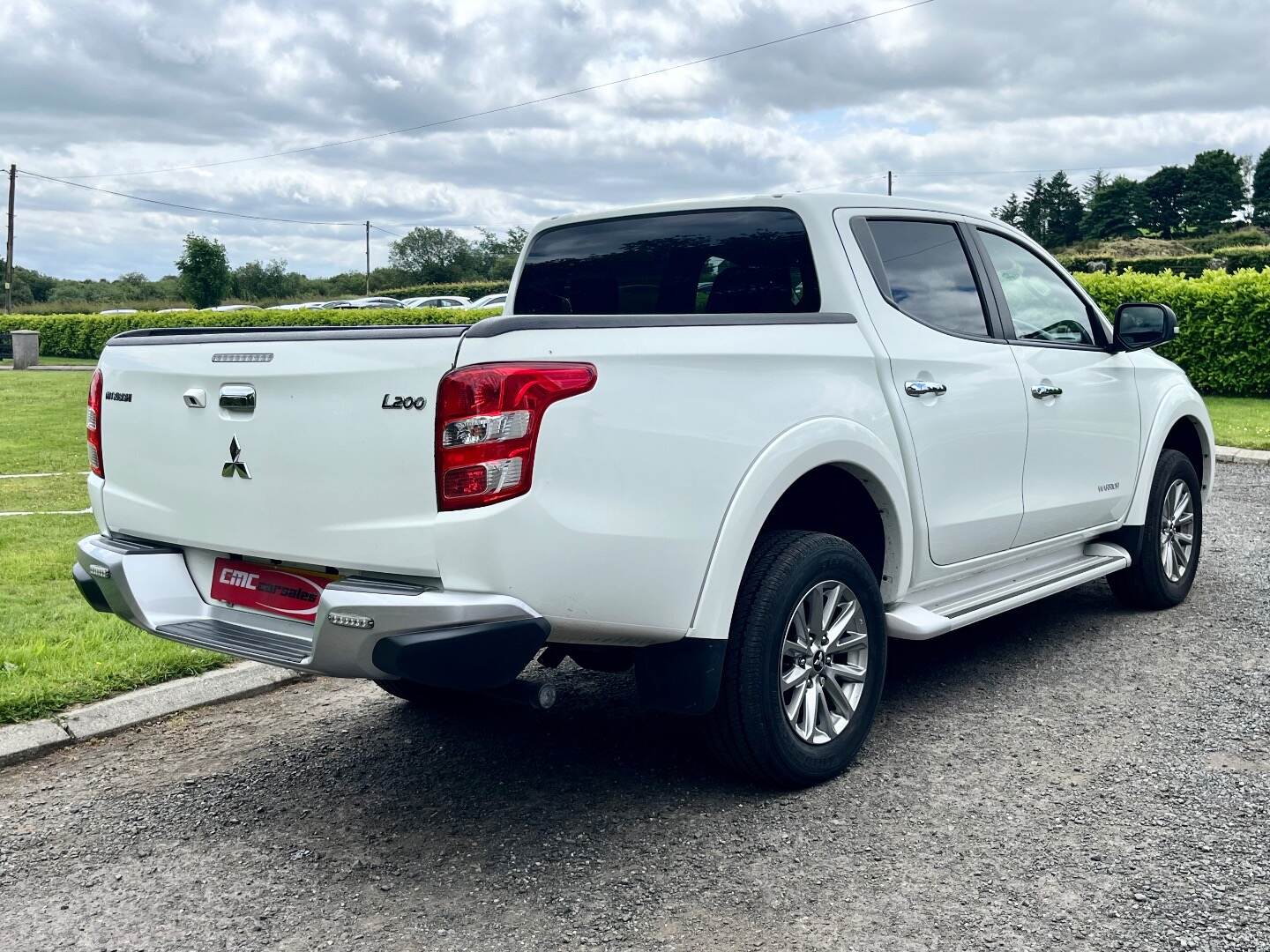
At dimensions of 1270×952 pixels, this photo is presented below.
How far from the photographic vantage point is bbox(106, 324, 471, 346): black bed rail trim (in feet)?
10.8

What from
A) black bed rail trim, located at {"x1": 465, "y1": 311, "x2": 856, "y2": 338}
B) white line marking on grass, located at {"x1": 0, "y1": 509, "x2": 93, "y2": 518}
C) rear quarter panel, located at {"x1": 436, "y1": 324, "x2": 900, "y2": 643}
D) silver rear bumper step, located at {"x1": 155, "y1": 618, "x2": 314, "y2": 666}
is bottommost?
white line marking on grass, located at {"x1": 0, "y1": 509, "x2": 93, "y2": 518}

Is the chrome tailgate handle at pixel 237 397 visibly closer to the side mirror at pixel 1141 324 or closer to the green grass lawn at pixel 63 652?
the green grass lawn at pixel 63 652

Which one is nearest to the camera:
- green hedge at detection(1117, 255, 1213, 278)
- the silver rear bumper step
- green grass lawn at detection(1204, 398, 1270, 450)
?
the silver rear bumper step

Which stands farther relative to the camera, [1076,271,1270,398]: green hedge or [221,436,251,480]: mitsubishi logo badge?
[1076,271,1270,398]: green hedge

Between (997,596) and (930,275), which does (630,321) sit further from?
(997,596)

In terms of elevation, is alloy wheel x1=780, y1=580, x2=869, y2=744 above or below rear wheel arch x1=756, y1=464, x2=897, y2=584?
below

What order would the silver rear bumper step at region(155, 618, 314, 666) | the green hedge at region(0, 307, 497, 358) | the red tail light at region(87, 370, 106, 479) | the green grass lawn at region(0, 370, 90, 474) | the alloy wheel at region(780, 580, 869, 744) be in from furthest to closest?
the green hedge at region(0, 307, 497, 358), the green grass lawn at region(0, 370, 90, 474), the red tail light at region(87, 370, 106, 479), the alloy wheel at region(780, 580, 869, 744), the silver rear bumper step at region(155, 618, 314, 666)

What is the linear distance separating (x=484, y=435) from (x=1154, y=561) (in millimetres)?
4082

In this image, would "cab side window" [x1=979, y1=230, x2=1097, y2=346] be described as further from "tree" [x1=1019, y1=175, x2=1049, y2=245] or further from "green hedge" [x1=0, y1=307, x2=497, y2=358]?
"tree" [x1=1019, y1=175, x2=1049, y2=245]

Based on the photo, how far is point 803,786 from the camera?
389cm

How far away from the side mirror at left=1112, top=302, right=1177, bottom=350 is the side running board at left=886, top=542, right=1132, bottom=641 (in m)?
0.95

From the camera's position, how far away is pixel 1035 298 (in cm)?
535

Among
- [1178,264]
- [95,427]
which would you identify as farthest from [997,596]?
[1178,264]

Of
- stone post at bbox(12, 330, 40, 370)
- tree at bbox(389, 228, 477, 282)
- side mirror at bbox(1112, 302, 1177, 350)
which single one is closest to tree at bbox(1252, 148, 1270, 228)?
tree at bbox(389, 228, 477, 282)
